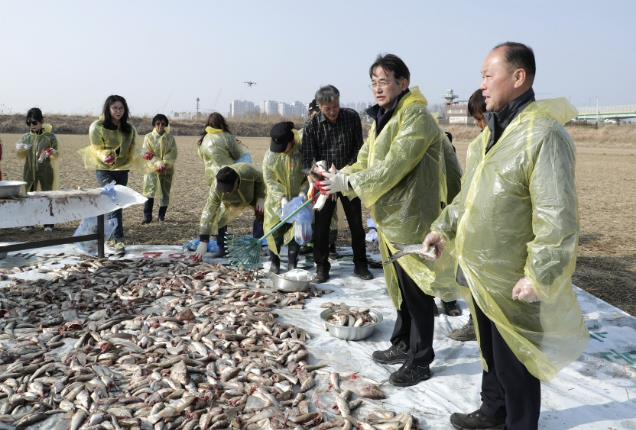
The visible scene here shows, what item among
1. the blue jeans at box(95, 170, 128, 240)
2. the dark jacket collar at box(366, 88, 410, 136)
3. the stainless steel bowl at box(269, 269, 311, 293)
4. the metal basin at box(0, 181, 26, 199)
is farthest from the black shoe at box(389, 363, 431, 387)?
the blue jeans at box(95, 170, 128, 240)

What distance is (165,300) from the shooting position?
566 cm

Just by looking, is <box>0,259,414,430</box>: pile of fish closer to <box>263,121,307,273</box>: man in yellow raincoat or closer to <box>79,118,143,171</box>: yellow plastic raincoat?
<box>263,121,307,273</box>: man in yellow raincoat

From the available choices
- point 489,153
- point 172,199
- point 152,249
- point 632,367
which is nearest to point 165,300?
point 152,249

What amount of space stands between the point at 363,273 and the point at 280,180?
1.61 metres

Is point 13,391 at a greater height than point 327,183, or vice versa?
point 327,183

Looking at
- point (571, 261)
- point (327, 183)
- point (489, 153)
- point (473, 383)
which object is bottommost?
point (473, 383)

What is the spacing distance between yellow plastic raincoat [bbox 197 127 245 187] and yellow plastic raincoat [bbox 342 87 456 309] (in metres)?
3.98

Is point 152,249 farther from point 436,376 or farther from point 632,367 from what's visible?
point 632,367

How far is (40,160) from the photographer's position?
9750mm

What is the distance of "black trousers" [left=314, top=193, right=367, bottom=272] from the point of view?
21.2 ft

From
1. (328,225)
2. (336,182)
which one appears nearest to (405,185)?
(336,182)

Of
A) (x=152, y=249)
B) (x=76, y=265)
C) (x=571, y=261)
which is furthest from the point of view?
(x=152, y=249)

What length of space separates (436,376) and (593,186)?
17669 millimetres

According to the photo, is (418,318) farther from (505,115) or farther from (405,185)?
(505,115)
